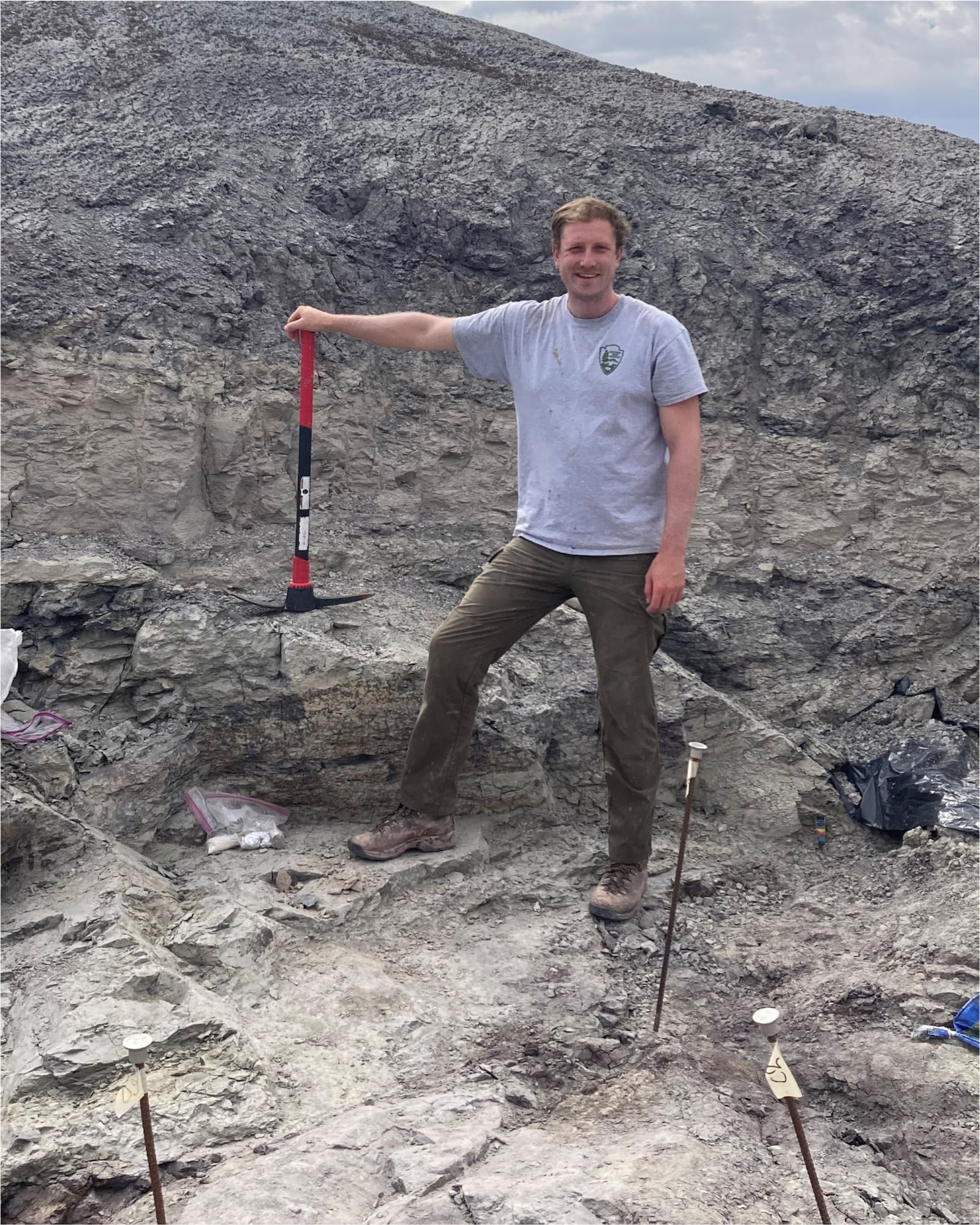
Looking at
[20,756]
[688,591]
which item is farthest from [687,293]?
[20,756]

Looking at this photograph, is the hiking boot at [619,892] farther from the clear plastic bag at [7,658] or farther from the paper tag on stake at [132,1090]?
the clear plastic bag at [7,658]

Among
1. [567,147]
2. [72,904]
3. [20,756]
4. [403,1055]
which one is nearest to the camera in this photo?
[403,1055]

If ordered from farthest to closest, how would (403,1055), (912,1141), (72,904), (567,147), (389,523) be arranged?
(567,147)
(389,523)
(72,904)
(403,1055)
(912,1141)

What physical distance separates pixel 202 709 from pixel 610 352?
79.9 inches

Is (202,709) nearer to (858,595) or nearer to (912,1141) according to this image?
(912,1141)

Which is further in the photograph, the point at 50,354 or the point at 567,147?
the point at 567,147

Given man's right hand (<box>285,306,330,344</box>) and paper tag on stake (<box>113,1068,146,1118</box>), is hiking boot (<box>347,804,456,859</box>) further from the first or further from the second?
man's right hand (<box>285,306,330,344</box>)

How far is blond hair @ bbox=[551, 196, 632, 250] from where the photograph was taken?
315 cm

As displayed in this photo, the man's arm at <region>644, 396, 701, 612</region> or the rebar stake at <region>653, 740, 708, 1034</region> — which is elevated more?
the man's arm at <region>644, 396, 701, 612</region>

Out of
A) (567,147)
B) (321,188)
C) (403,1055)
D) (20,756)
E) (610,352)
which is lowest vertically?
(403,1055)

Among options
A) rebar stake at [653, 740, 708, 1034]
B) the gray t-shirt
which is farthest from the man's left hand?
rebar stake at [653, 740, 708, 1034]

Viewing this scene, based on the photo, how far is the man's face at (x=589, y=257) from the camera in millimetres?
3146

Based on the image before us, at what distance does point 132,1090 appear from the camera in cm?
200

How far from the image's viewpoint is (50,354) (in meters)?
4.12
